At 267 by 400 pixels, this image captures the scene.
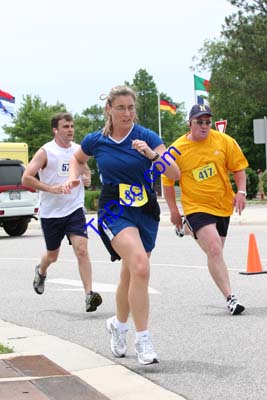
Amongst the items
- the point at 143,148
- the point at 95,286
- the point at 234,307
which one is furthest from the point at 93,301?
the point at 143,148

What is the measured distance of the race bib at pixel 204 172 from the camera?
848 cm

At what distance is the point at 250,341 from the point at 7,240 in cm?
1528

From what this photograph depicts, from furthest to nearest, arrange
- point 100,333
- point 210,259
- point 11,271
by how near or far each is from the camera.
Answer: point 11,271 → point 210,259 → point 100,333

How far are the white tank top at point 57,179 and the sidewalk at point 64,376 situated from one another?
2114 millimetres

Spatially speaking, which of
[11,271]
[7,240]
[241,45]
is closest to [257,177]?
[241,45]

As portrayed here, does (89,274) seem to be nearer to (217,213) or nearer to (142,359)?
(217,213)

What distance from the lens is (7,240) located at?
2169cm

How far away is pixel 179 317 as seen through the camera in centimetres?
838

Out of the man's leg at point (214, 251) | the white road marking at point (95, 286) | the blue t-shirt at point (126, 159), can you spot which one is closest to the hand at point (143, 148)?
the blue t-shirt at point (126, 159)

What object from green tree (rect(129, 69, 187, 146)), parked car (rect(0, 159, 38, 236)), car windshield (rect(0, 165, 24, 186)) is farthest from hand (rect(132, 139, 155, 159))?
green tree (rect(129, 69, 187, 146))

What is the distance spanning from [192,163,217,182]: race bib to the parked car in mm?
14036

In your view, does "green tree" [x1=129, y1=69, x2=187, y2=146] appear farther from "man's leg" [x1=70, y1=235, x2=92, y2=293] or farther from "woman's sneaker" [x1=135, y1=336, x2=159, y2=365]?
"woman's sneaker" [x1=135, y1=336, x2=159, y2=365]

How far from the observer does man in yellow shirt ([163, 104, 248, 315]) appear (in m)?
8.43

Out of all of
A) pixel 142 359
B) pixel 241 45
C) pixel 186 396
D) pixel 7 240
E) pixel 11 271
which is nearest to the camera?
pixel 186 396
